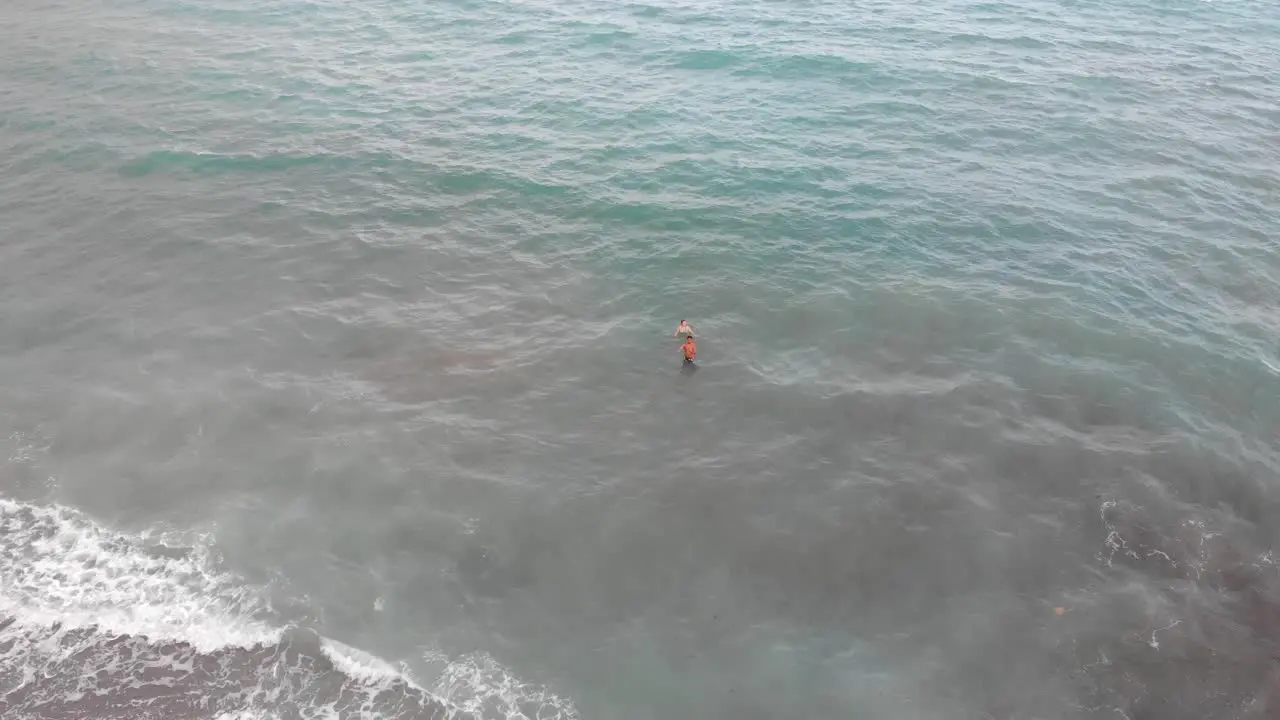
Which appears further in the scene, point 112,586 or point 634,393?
point 634,393

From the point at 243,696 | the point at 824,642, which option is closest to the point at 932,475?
the point at 824,642

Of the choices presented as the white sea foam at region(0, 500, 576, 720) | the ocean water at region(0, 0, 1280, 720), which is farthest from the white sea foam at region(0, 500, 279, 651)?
the ocean water at region(0, 0, 1280, 720)

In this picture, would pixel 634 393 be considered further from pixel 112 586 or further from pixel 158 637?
pixel 112 586

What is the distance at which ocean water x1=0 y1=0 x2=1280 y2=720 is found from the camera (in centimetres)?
1945

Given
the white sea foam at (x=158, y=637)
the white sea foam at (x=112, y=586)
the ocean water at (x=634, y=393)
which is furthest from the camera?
the white sea foam at (x=112, y=586)

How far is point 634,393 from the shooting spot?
27.3 metres

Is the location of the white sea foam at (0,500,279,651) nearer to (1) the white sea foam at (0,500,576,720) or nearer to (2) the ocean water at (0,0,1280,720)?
(1) the white sea foam at (0,500,576,720)

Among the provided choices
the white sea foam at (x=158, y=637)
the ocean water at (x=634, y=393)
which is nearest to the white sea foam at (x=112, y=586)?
the white sea foam at (x=158, y=637)

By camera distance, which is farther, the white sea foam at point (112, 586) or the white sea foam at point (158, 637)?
the white sea foam at point (112, 586)

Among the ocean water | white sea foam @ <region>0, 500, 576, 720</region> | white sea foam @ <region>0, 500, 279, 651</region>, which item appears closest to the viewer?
white sea foam @ <region>0, 500, 576, 720</region>

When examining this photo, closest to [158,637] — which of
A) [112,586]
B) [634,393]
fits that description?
[112,586]

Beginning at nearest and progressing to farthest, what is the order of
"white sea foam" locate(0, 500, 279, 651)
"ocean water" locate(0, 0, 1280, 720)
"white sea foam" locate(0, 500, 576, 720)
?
"white sea foam" locate(0, 500, 576, 720)
"ocean water" locate(0, 0, 1280, 720)
"white sea foam" locate(0, 500, 279, 651)

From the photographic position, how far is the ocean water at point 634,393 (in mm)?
19453

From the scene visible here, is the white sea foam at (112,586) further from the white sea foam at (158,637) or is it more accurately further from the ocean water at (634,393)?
the ocean water at (634,393)
